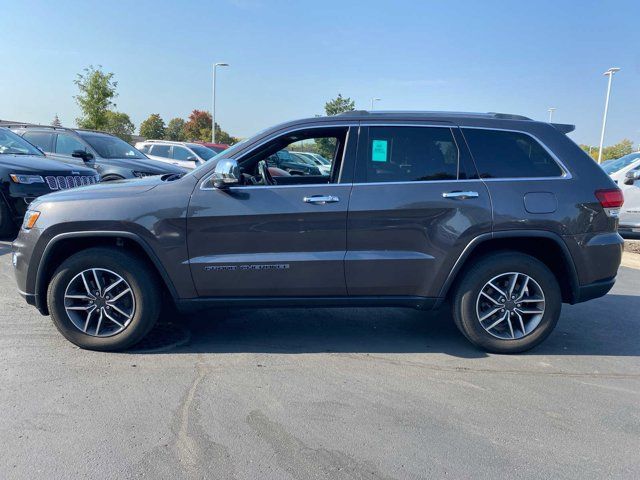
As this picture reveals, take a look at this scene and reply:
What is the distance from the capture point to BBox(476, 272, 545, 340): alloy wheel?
4145mm

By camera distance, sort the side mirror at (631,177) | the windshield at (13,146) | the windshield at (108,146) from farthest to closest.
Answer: the windshield at (108,146) < the side mirror at (631,177) < the windshield at (13,146)

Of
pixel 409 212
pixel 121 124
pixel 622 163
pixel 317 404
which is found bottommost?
pixel 317 404

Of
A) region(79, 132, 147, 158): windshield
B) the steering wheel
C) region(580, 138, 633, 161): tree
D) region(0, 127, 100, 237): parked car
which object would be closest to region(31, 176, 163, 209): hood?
the steering wheel

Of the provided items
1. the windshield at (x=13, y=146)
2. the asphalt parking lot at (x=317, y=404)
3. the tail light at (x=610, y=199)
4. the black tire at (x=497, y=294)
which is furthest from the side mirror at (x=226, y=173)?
the windshield at (x=13, y=146)

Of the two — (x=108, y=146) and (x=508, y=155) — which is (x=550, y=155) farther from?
(x=108, y=146)

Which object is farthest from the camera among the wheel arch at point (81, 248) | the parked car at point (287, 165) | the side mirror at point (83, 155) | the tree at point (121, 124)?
the tree at point (121, 124)

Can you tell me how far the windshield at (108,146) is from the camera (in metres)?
11.0

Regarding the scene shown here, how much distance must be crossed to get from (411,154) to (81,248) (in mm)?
2781

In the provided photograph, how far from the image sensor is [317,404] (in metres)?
3.38

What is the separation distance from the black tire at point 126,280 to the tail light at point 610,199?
3636mm

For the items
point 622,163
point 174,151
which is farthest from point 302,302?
point 174,151

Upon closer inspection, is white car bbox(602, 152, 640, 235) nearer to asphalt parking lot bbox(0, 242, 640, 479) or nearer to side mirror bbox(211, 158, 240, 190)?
asphalt parking lot bbox(0, 242, 640, 479)

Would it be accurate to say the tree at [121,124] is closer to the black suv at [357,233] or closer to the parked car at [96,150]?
the parked car at [96,150]

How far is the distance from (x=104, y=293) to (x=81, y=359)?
0.53 m
